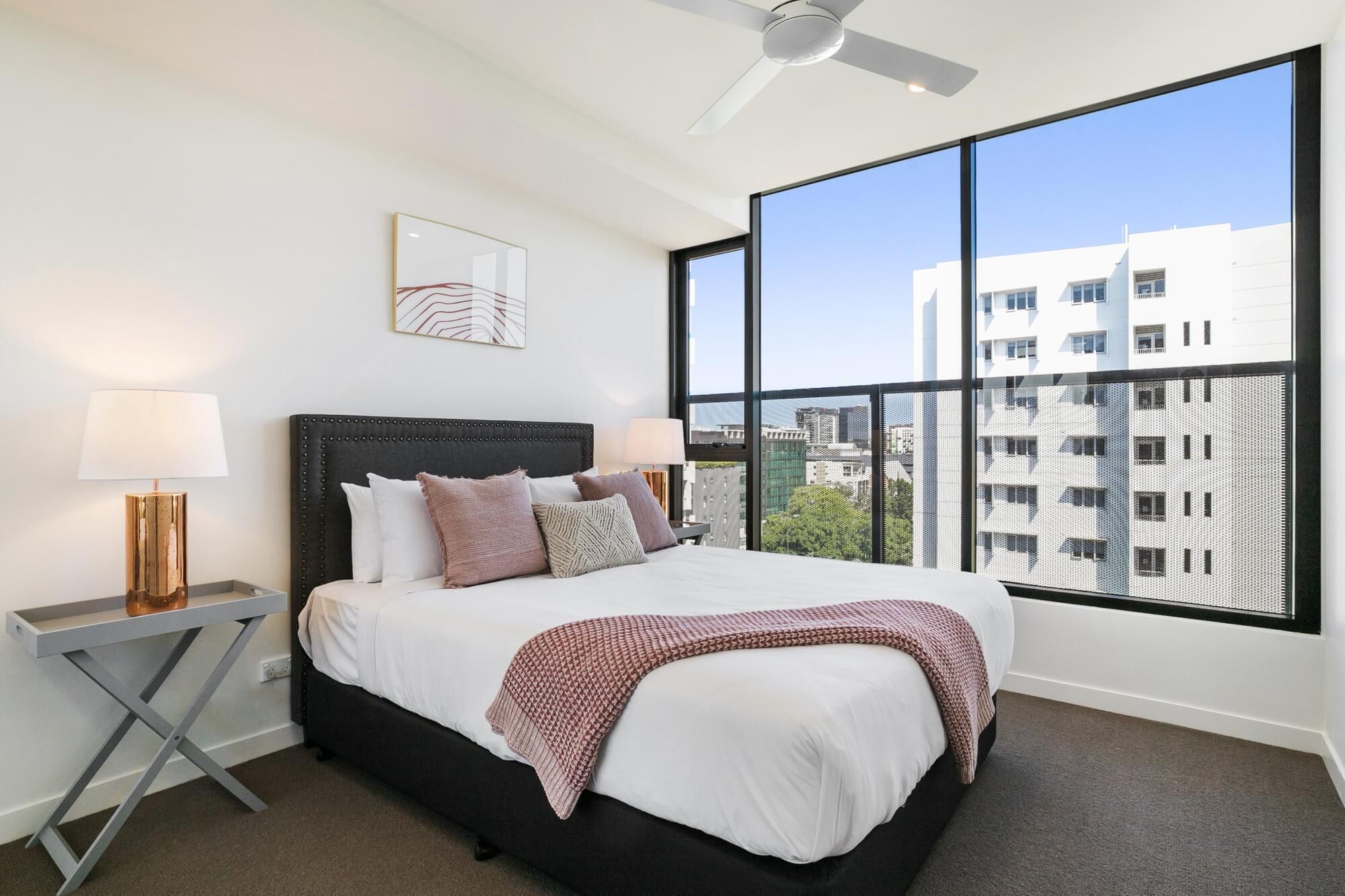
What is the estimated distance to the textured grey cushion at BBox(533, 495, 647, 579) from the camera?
2762 mm

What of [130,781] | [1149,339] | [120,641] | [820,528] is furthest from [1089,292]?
[130,781]

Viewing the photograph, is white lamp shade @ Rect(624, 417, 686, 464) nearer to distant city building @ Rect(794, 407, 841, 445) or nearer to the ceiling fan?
distant city building @ Rect(794, 407, 841, 445)

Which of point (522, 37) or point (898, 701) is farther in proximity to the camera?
point (522, 37)

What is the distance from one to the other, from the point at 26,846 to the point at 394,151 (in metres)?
2.87

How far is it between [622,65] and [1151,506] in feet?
9.99

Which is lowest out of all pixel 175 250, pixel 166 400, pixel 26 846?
pixel 26 846

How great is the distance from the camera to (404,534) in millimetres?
2682

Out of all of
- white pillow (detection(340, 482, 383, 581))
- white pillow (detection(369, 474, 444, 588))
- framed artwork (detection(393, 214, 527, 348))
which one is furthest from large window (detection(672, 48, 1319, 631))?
white pillow (detection(340, 482, 383, 581))

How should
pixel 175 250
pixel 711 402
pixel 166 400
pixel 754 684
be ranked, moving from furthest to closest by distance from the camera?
pixel 711 402
pixel 175 250
pixel 166 400
pixel 754 684

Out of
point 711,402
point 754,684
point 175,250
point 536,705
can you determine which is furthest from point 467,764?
point 711,402

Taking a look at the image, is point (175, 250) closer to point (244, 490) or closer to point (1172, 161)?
point (244, 490)

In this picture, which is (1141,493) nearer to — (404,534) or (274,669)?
(404,534)

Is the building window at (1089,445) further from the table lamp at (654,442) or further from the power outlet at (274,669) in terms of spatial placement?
the power outlet at (274,669)

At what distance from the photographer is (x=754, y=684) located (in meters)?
1.47
